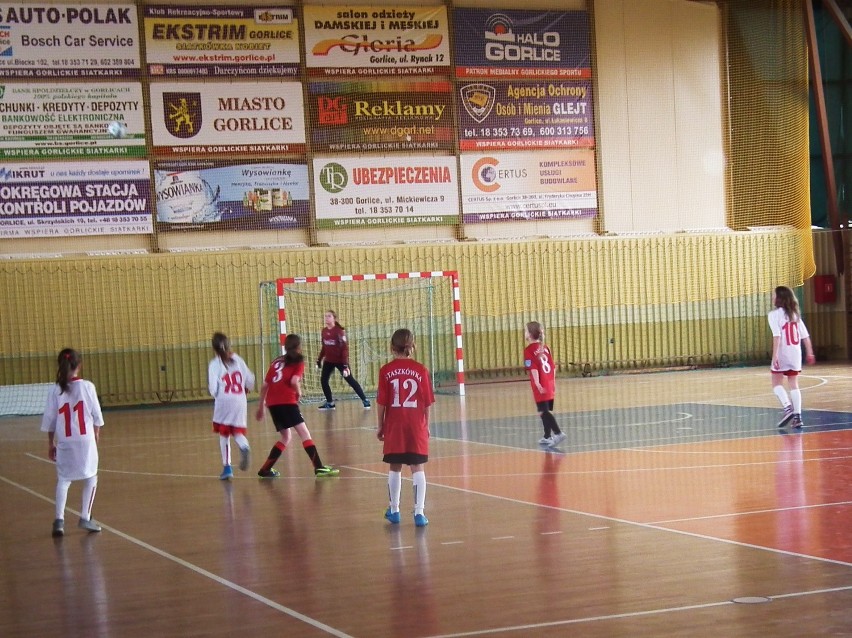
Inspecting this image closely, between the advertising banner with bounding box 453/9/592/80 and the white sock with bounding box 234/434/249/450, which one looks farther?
the advertising banner with bounding box 453/9/592/80

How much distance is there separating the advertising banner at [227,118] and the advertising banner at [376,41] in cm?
110

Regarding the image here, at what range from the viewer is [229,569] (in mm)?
8289

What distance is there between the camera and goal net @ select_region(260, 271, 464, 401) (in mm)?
26219

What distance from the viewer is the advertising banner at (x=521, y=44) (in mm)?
28125

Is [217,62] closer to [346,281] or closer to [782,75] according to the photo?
[346,281]

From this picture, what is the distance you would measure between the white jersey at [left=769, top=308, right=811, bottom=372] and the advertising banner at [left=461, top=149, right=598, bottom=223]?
1294 centimetres

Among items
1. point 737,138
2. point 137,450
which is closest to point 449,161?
point 737,138

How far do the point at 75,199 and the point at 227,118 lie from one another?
3766 mm

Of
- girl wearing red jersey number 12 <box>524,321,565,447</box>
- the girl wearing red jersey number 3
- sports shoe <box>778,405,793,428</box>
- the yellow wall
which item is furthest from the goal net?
the girl wearing red jersey number 3

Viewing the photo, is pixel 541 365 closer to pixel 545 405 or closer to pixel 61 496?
pixel 545 405

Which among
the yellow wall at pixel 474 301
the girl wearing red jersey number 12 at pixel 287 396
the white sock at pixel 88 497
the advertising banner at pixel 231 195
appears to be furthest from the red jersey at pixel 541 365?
the advertising banner at pixel 231 195

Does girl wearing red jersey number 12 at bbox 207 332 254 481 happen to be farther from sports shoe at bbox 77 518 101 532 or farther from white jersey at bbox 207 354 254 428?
sports shoe at bbox 77 518 101 532

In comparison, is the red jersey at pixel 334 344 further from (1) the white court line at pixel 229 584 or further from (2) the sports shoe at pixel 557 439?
(1) the white court line at pixel 229 584

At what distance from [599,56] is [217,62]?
9.36 m
